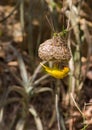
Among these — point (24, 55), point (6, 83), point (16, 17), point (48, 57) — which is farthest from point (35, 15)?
point (48, 57)

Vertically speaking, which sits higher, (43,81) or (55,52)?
(55,52)

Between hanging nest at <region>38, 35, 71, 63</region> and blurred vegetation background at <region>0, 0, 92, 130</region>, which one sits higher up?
hanging nest at <region>38, 35, 71, 63</region>

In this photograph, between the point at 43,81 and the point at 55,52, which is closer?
the point at 55,52

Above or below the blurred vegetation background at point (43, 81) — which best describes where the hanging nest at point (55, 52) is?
above

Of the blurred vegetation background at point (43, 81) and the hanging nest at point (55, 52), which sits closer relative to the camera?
the hanging nest at point (55, 52)

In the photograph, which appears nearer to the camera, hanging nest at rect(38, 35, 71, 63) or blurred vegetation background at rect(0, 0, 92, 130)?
hanging nest at rect(38, 35, 71, 63)
